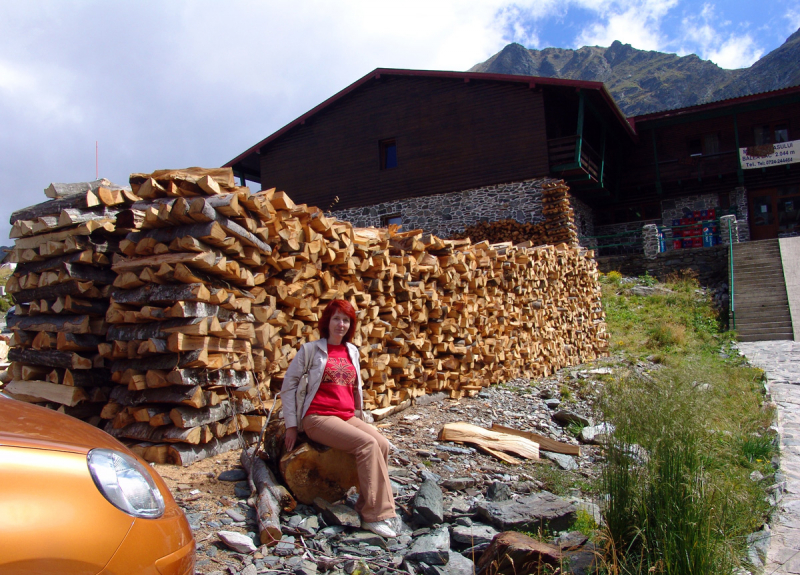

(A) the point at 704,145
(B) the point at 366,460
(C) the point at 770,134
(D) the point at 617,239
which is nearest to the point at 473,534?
(B) the point at 366,460

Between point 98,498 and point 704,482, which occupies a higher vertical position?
point 98,498

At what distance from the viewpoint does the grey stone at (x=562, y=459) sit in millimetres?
4965

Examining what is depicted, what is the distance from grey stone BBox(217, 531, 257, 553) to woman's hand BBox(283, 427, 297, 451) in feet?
2.13

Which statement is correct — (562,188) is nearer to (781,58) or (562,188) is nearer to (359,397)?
(359,397)

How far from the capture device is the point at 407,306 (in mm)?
6379

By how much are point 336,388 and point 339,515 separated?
2.61 ft

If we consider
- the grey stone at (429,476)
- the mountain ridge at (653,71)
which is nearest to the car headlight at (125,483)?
the grey stone at (429,476)

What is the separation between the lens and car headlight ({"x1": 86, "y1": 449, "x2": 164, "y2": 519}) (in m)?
1.84

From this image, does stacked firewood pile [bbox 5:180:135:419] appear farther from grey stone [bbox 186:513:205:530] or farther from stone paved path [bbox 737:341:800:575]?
stone paved path [bbox 737:341:800:575]

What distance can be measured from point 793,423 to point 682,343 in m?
6.87

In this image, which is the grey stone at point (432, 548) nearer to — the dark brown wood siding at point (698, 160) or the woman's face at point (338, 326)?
the woman's face at point (338, 326)

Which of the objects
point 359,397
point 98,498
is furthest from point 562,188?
point 98,498

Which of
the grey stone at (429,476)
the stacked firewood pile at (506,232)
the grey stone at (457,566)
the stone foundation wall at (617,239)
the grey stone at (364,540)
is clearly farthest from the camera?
the stone foundation wall at (617,239)

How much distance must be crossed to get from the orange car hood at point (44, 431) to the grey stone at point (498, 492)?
8.96ft
